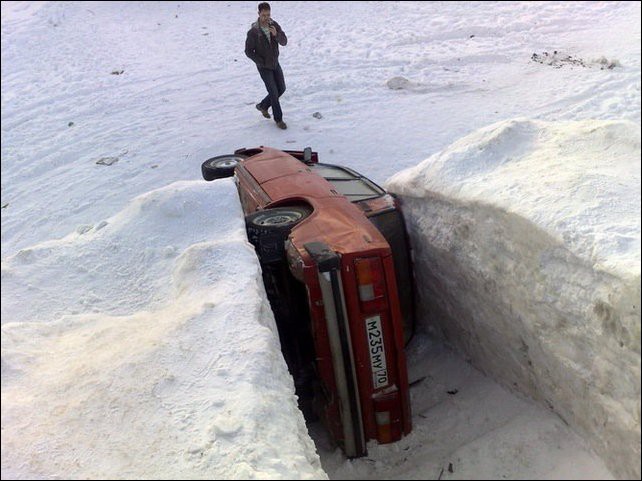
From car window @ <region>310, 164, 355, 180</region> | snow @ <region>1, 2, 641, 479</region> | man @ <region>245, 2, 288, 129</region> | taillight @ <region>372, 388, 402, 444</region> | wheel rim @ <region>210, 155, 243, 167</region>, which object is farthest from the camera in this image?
man @ <region>245, 2, 288, 129</region>

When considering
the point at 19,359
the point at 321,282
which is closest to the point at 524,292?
the point at 321,282

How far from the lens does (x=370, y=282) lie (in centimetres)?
323

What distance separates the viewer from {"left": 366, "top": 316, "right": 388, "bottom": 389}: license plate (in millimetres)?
3297

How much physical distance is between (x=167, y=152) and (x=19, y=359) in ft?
17.4

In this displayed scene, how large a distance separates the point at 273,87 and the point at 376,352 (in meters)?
4.69

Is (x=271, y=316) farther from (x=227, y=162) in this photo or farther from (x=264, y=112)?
(x=264, y=112)

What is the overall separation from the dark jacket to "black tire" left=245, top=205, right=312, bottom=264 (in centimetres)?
365

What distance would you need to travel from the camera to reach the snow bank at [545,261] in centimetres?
266

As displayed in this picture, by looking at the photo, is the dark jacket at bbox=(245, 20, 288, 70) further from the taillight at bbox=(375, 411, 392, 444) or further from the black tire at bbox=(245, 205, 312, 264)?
the taillight at bbox=(375, 411, 392, 444)

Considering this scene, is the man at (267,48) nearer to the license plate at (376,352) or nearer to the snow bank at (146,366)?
the snow bank at (146,366)

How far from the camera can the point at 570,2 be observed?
10875 mm

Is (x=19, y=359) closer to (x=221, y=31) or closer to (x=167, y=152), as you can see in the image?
(x=167, y=152)

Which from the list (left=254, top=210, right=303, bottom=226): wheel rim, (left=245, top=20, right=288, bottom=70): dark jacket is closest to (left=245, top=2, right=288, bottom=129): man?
(left=245, top=20, right=288, bottom=70): dark jacket

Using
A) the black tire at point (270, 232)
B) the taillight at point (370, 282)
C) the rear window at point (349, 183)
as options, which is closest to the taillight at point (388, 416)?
the taillight at point (370, 282)
